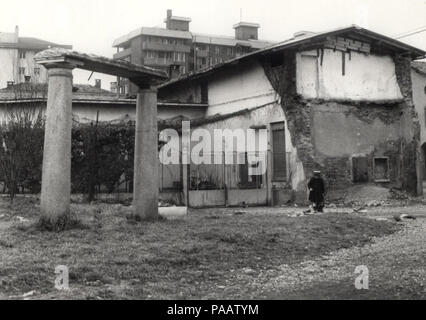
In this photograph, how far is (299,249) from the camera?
9312mm

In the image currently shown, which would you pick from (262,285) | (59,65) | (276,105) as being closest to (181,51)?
(276,105)

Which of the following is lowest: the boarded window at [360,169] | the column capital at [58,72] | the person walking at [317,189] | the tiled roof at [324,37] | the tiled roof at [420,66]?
the person walking at [317,189]

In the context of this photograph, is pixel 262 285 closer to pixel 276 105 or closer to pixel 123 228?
pixel 123 228

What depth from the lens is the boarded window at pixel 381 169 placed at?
67.5ft

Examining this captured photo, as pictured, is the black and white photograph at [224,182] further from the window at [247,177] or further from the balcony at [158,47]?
the balcony at [158,47]

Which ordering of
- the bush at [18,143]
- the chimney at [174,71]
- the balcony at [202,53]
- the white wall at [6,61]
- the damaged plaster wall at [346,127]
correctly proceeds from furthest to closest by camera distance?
1. the balcony at [202,53]
2. the white wall at [6,61]
3. the chimney at [174,71]
4. the damaged plaster wall at [346,127]
5. the bush at [18,143]

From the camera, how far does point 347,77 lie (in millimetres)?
20359

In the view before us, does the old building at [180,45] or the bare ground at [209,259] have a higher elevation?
the old building at [180,45]

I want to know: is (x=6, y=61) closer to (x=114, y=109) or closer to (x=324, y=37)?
(x=114, y=109)

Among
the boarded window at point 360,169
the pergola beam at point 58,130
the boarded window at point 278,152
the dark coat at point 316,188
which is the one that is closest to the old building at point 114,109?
the boarded window at point 278,152

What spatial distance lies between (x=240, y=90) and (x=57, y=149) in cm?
1384

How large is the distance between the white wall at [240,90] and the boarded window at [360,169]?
12.5ft
